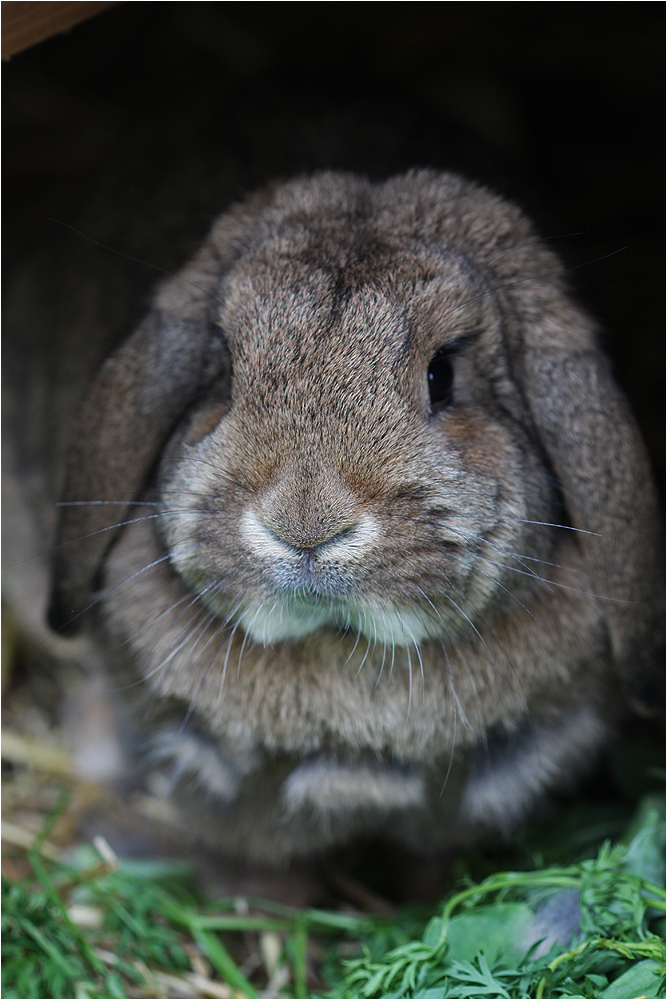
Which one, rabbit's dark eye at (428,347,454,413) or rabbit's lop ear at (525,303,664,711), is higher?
rabbit's dark eye at (428,347,454,413)

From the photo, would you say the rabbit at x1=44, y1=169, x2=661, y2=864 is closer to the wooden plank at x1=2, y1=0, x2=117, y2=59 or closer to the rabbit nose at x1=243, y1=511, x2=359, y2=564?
the rabbit nose at x1=243, y1=511, x2=359, y2=564

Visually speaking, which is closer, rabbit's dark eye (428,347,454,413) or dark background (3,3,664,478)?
rabbit's dark eye (428,347,454,413)

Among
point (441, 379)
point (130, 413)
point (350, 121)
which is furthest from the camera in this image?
point (350, 121)

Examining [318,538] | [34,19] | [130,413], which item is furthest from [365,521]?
[34,19]

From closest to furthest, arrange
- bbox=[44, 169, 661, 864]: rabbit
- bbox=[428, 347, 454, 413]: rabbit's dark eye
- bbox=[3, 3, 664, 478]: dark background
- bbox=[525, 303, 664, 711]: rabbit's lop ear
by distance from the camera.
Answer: bbox=[44, 169, 661, 864]: rabbit < bbox=[428, 347, 454, 413]: rabbit's dark eye < bbox=[525, 303, 664, 711]: rabbit's lop ear < bbox=[3, 3, 664, 478]: dark background

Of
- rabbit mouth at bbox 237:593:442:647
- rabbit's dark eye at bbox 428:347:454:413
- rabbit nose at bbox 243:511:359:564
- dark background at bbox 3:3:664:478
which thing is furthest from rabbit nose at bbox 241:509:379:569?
dark background at bbox 3:3:664:478

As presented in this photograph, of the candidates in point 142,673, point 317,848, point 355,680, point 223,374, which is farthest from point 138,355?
point 317,848

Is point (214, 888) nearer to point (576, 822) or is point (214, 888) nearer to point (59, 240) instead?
point (576, 822)

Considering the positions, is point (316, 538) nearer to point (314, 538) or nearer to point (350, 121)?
point (314, 538)
